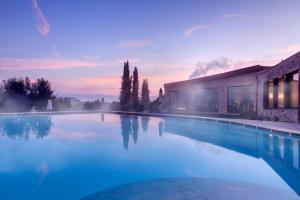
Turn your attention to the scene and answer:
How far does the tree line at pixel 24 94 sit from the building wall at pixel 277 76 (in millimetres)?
24194

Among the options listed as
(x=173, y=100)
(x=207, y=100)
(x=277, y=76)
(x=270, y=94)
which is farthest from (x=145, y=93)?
(x=277, y=76)

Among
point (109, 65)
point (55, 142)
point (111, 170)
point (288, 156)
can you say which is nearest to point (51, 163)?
point (111, 170)

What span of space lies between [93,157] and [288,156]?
273 inches

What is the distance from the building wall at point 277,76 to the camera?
13984mm

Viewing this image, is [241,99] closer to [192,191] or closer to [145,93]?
[192,191]

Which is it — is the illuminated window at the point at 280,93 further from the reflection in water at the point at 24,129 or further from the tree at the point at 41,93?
the tree at the point at 41,93

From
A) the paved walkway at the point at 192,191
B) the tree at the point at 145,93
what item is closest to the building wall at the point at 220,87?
the tree at the point at 145,93

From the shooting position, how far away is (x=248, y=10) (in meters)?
16.5

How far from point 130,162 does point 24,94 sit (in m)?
24.3

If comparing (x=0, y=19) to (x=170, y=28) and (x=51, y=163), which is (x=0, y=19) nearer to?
(x=170, y=28)

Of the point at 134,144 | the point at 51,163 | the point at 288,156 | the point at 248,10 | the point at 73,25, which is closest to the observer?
the point at 51,163

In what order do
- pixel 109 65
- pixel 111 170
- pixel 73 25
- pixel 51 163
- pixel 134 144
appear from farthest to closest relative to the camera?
pixel 109 65 < pixel 73 25 < pixel 134 144 < pixel 51 163 < pixel 111 170

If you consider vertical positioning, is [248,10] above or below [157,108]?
above

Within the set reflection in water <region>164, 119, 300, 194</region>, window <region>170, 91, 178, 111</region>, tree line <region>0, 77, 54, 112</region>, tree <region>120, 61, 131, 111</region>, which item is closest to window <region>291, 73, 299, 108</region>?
reflection in water <region>164, 119, 300, 194</region>
